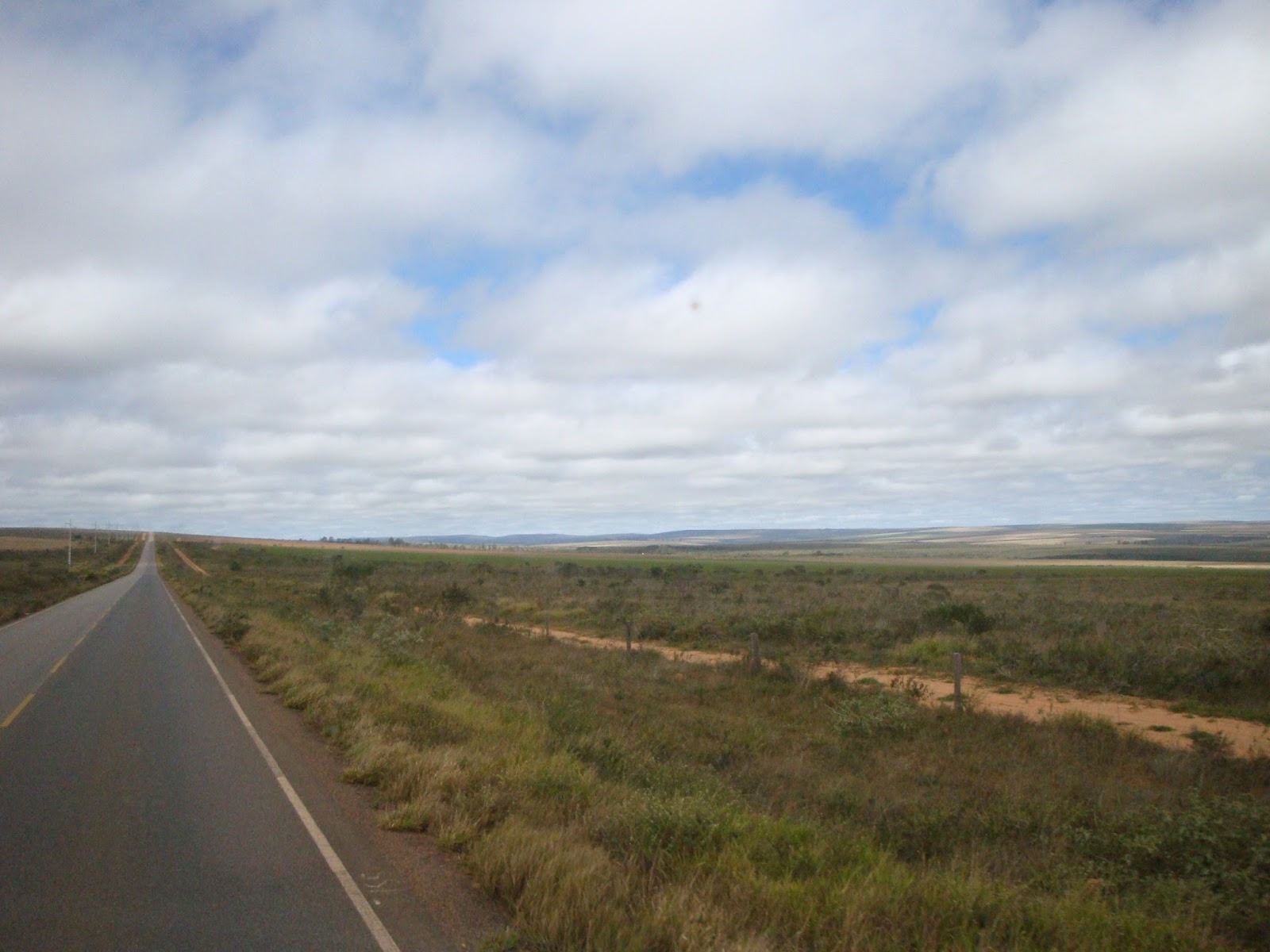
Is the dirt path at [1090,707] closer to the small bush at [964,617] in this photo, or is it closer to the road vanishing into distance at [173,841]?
the small bush at [964,617]

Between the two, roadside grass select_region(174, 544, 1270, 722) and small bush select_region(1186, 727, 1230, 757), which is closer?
small bush select_region(1186, 727, 1230, 757)

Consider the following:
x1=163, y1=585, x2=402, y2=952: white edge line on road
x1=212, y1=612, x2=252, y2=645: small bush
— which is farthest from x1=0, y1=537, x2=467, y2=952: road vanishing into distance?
x1=212, y1=612, x2=252, y2=645: small bush

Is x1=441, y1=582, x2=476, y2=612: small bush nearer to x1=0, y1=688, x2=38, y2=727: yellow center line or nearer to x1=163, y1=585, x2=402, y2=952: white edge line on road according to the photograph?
x1=0, y1=688, x2=38, y2=727: yellow center line

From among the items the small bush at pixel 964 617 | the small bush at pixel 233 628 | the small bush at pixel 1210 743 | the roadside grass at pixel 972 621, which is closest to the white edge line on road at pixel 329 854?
the small bush at pixel 1210 743

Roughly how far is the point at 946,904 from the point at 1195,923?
2.07 metres

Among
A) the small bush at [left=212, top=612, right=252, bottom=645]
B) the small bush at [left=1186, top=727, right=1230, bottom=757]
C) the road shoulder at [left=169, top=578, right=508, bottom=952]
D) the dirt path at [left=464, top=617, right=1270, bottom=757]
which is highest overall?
the road shoulder at [left=169, top=578, right=508, bottom=952]

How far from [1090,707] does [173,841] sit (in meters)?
16.4

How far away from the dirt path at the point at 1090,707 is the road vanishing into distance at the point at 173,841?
12.6 meters

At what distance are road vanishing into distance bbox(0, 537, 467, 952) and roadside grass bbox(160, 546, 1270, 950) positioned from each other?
0.90 meters

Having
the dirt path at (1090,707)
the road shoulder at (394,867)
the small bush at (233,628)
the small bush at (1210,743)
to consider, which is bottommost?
the dirt path at (1090,707)

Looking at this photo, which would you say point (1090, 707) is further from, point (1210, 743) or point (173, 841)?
point (173, 841)

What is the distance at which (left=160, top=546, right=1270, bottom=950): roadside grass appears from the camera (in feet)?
18.2

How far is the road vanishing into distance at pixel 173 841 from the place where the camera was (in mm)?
5504

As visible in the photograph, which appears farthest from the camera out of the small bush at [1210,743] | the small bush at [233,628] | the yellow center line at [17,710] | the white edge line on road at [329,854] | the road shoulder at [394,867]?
the small bush at [233,628]
